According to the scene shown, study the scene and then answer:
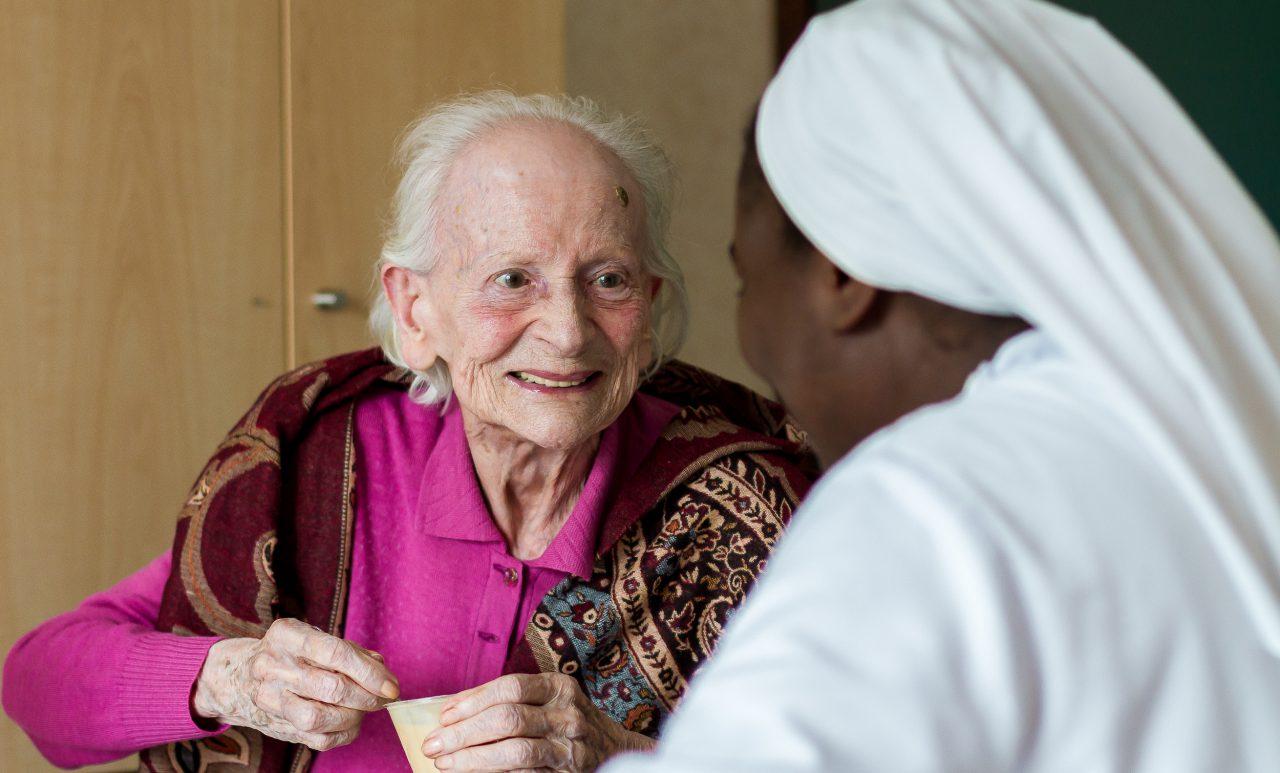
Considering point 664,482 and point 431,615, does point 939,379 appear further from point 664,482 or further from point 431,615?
point 431,615

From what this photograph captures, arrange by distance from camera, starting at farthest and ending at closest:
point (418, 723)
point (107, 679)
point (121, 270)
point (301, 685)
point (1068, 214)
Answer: point (121, 270), point (107, 679), point (301, 685), point (418, 723), point (1068, 214)

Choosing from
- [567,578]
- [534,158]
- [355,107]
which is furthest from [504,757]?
[355,107]

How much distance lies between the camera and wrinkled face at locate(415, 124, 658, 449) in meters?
1.68

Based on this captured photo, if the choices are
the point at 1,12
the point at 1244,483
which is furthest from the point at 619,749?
the point at 1,12

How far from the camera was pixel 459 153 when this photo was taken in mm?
1755

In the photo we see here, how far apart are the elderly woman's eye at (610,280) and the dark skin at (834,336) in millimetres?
687

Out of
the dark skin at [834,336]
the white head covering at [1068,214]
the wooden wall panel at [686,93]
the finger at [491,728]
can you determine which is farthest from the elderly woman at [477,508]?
the wooden wall panel at [686,93]

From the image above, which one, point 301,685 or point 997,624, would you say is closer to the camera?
point 997,624

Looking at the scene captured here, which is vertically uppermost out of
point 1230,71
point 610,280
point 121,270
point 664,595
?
point 1230,71

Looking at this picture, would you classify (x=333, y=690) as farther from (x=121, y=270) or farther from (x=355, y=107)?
(x=355, y=107)

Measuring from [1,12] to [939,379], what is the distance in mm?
2200

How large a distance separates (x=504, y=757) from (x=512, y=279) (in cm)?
65

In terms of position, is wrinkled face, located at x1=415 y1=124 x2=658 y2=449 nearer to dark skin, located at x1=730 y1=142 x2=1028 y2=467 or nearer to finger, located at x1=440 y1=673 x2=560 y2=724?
finger, located at x1=440 y1=673 x2=560 y2=724

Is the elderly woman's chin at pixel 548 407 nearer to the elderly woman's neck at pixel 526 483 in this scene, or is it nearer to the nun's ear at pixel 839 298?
the elderly woman's neck at pixel 526 483
